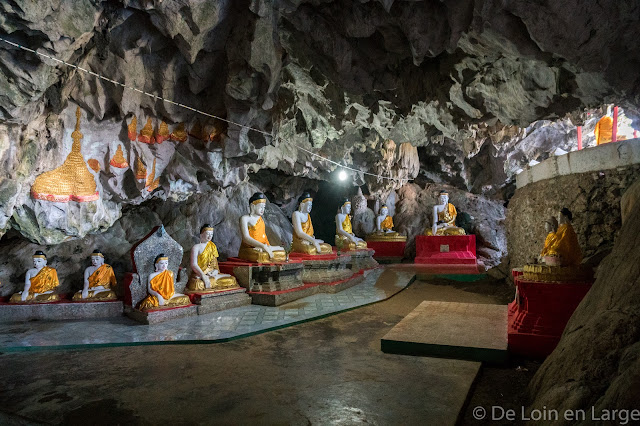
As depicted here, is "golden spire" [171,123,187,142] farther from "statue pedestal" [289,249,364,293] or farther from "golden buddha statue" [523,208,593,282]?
"golden buddha statue" [523,208,593,282]

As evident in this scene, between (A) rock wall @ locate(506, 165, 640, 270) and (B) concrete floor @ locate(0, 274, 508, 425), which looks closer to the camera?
(B) concrete floor @ locate(0, 274, 508, 425)

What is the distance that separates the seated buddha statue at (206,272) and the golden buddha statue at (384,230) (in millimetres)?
8301

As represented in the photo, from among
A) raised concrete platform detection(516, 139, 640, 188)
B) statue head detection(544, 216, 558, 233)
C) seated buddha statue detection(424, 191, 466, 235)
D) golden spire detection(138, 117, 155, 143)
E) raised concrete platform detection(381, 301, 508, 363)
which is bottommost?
raised concrete platform detection(381, 301, 508, 363)

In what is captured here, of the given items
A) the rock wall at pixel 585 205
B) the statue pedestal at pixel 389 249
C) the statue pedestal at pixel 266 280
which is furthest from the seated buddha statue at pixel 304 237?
the statue pedestal at pixel 389 249

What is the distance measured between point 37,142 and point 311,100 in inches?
248

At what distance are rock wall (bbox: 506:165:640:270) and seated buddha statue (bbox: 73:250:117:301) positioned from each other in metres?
7.66

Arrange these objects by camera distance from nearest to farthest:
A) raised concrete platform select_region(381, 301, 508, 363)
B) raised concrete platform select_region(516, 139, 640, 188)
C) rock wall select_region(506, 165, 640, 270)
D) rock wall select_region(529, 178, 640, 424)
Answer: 1. rock wall select_region(529, 178, 640, 424)
2. raised concrete platform select_region(381, 301, 508, 363)
3. raised concrete platform select_region(516, 139, 640, 188)
4. rock wall select_region(506, 165, 640, 270)

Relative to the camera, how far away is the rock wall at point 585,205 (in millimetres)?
5155

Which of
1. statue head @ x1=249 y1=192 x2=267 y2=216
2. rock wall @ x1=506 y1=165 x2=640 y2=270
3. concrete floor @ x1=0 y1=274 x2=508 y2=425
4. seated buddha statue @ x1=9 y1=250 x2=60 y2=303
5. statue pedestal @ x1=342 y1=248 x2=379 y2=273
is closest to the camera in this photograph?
concrete floor @ x1=0 y1=274 x2=508 y2=425

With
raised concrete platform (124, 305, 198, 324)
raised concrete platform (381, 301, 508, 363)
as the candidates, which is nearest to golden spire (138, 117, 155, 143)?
raised concrete platform (124, 305, 198, 324)

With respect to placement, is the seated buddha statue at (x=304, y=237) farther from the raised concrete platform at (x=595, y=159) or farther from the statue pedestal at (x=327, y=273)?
the raised concrete platform at (x=595, y=159)

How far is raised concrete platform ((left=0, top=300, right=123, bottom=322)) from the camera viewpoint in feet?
19.7

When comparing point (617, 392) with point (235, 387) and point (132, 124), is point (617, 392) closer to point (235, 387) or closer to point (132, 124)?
point (235, 387)

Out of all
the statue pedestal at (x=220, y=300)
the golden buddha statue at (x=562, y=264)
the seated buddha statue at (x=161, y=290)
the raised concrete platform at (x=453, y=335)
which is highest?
the golden buddha statue at (x=562, y=264)
